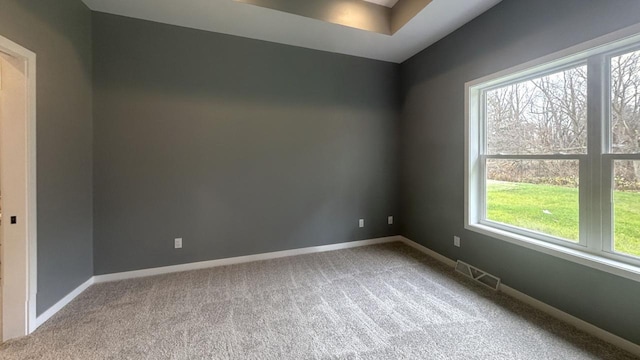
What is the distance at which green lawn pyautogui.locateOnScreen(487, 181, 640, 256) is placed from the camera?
70.9 inches

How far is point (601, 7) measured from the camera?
5.92ft

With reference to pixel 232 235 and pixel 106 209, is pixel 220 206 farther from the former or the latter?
pixel 106 209

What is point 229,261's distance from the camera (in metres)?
3.14

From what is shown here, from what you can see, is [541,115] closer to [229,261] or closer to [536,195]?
[536,195]

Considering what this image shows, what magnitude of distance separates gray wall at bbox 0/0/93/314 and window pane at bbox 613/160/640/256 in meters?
4.46

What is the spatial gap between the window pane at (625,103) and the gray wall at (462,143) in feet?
0.90

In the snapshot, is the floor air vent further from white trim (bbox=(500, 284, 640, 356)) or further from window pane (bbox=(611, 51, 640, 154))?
window pane (bbox=(611, 51, 640, 154))

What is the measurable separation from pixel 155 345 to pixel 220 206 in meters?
1.60

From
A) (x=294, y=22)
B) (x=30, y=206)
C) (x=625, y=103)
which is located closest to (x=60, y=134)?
(x=30, y=206)

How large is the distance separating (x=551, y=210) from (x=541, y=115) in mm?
905

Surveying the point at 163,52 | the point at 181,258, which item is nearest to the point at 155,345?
the point at 181,258

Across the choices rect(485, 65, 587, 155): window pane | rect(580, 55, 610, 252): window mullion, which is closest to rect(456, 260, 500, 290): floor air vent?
rect(580, 55, 610, 252): window mullion

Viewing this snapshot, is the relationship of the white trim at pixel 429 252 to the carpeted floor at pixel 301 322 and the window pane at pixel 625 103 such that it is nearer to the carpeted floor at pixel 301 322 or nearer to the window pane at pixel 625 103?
the carpeted floor at pixel 301 322

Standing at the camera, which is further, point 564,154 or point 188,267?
point 188,267
